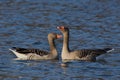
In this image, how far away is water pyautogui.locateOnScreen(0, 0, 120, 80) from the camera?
Result: 22016 mm

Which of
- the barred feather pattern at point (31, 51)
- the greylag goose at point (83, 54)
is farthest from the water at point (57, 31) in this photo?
the barred feather pattern at point (31, 51)

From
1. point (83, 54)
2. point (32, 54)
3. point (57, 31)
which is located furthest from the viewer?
point (57, 31)

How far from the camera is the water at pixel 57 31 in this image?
22016mm

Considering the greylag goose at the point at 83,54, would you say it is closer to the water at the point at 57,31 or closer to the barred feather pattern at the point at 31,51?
the water at the point at 57,31

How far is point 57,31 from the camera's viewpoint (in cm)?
3144

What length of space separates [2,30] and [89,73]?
31.9 feet

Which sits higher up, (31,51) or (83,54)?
(31,51)

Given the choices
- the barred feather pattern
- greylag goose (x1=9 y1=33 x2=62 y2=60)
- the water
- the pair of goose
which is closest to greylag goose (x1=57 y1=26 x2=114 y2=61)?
the pair of goose

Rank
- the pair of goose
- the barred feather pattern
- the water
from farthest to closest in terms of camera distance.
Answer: the pair of goose < the barred feather pattern < the water

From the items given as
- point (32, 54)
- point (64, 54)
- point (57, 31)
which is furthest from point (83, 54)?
point (57, 31)

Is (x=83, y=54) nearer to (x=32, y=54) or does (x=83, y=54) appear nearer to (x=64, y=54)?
(x=64, y=54)

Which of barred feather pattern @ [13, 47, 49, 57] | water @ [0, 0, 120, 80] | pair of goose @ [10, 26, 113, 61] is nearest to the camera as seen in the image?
water @ [0, 0, 120, 80]

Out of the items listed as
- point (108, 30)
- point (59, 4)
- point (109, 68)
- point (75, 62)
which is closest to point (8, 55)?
point (75, 62)

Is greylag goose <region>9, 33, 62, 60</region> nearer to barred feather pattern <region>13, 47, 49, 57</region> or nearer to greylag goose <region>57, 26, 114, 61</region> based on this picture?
barred feather pattern <region>13, 47, 49, 57</region>
